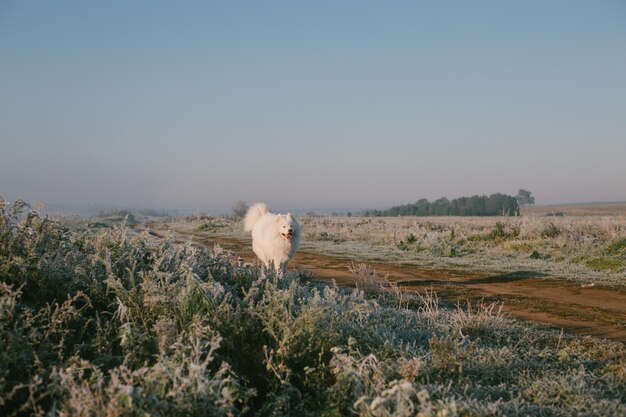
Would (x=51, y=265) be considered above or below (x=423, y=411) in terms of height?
above

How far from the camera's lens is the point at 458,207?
71125 millimetres

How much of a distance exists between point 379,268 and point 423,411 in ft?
34.3

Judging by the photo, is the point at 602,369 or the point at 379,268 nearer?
the point at 602,369

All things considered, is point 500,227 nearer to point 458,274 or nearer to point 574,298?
point 458,274

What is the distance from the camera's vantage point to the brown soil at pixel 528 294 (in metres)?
7.10

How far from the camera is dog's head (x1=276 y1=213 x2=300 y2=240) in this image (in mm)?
10734

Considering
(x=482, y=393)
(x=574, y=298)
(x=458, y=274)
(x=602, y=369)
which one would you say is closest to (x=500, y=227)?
(x=458, y=274)

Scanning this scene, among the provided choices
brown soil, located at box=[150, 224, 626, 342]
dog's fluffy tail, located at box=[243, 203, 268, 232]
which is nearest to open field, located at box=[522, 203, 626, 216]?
brown soil, located at box=[150, 224, 626, 342]

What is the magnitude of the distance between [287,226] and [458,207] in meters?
63.9

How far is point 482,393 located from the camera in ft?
12.4

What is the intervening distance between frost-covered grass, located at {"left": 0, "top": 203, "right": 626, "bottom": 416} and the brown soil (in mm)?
1395

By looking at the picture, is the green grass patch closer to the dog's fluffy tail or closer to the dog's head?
the dog's head

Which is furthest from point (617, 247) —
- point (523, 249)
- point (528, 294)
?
point (528, 294)

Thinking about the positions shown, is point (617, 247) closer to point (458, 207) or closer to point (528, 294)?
point (528, 294)
